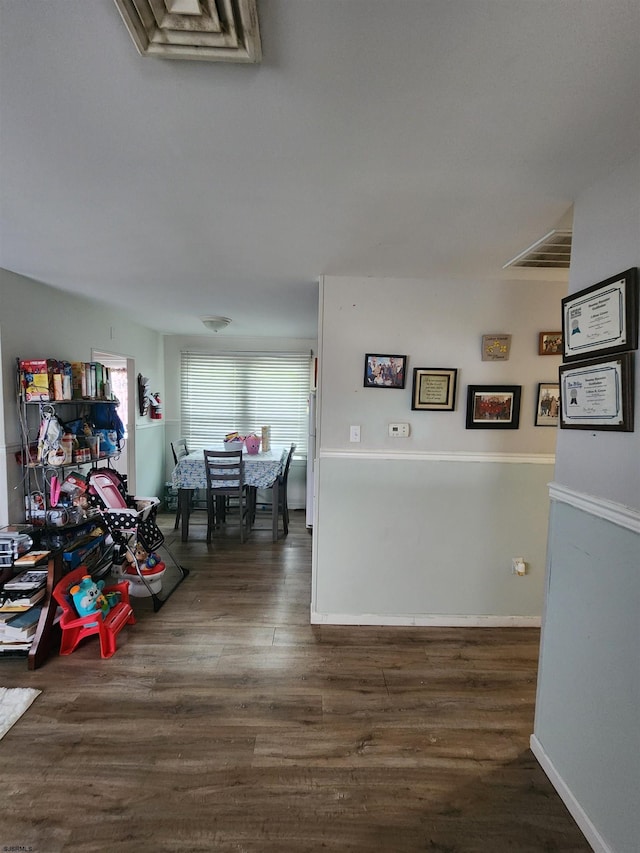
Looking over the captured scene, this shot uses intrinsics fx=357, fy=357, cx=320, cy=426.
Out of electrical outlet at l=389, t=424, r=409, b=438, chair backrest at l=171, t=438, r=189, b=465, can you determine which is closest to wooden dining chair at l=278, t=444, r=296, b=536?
chair backrest at l=171, t=438, r=189, b=465

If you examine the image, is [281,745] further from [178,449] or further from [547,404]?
[178,449]

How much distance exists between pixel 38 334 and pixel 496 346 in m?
3.14

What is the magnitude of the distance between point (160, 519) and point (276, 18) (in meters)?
4.59

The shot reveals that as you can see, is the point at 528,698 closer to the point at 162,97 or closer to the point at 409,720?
the point at 409,720

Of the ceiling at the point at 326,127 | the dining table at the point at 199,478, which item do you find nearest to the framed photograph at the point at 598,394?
the ceiling at the point at 326,127

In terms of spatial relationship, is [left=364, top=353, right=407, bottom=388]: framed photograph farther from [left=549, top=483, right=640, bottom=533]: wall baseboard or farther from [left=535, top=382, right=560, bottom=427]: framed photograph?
[left=549, top=483, right=640, bottom=533]: wall baseboard

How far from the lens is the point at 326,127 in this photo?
1.02 meters

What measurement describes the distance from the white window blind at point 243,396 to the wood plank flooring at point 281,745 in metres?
2.86

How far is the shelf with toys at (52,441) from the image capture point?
234cm

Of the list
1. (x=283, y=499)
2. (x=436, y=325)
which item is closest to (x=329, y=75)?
(x=436, y=325)

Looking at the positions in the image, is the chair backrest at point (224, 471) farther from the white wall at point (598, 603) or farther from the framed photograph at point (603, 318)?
the framed photograph at point (603, 318)

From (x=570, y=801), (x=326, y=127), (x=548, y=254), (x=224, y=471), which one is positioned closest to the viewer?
(x=326, y=127)

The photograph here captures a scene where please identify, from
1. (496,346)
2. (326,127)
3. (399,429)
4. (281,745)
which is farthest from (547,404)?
(281,745)

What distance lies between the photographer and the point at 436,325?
2.26 meters
